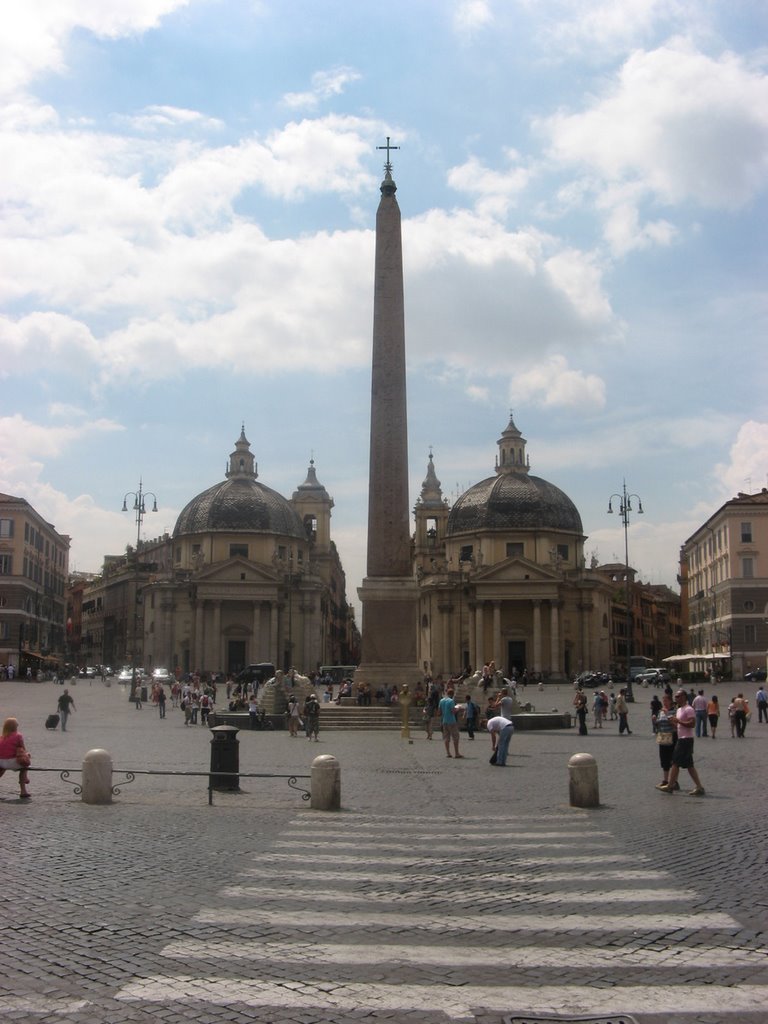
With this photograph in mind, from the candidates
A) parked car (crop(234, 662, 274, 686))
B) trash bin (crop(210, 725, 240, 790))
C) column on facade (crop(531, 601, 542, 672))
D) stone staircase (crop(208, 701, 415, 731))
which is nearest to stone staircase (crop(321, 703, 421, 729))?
stone staircase (crop(208, 701, 415, 731))

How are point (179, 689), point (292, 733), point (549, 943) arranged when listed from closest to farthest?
point (549, 943), point (292, 733), point (179, 689)

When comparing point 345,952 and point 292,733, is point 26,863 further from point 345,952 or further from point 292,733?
point 292,733

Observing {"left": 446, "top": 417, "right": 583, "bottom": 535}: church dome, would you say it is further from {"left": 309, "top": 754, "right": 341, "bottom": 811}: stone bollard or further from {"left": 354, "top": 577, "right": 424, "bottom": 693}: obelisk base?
{"left": 309, "top": 754, "right": 341, "bottom": 811}: stone bollard

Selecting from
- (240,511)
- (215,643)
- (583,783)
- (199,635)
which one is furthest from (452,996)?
(240,511)

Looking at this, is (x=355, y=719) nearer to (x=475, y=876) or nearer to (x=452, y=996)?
(x=475, y=876)

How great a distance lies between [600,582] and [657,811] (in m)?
71.3

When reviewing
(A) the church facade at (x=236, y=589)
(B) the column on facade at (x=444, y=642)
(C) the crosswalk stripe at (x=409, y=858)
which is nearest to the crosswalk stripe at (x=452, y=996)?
(C) the crosswalk stripe at (x=409, y=858)

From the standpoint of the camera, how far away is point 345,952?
723cm

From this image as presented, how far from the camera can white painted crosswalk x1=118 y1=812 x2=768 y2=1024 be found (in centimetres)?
632

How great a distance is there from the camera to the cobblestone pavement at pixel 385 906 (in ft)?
20.8

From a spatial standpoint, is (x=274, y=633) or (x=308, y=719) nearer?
(x=308, y=719)

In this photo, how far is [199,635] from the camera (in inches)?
3214

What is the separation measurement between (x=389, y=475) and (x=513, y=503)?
5271 cm

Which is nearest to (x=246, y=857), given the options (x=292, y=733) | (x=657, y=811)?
(x=657, y=811)
